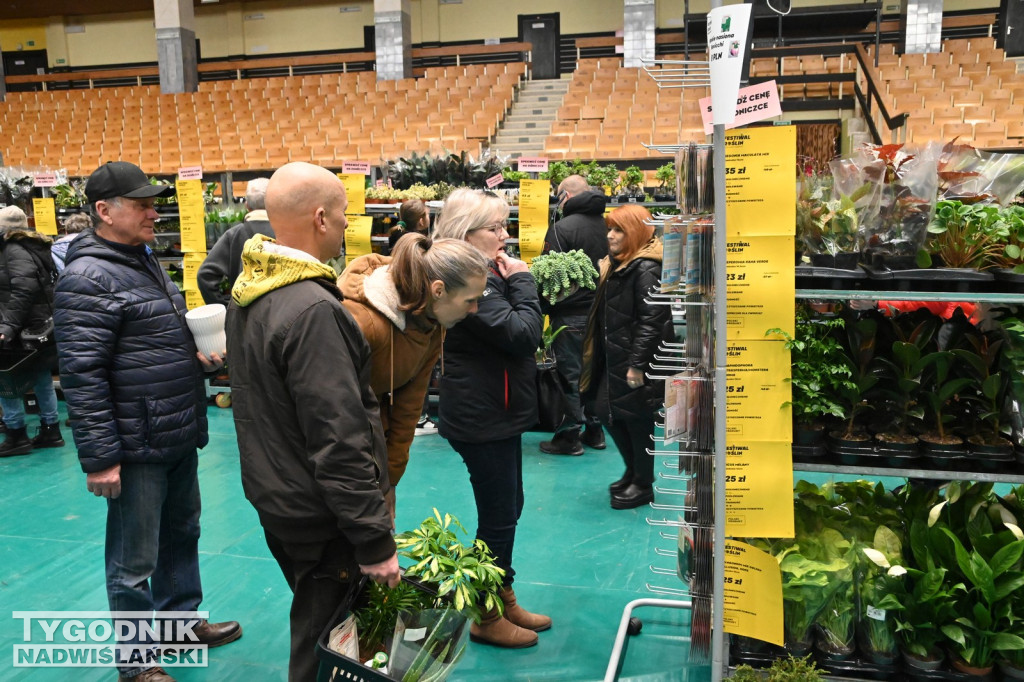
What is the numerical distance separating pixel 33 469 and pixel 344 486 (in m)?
3.99

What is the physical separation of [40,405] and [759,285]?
4.94 metres

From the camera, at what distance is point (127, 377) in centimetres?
237

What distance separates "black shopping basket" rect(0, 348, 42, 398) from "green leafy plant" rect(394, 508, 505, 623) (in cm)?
412

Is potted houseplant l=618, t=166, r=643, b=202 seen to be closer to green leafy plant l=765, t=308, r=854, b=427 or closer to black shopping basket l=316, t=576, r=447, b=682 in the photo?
green leafy plant l=765, t=308, r=854, b=427

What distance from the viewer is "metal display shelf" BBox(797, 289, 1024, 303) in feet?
5.94

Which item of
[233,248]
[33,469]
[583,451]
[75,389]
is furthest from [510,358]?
[33,469]

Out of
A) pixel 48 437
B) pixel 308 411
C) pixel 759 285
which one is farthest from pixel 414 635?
pixel 48 437

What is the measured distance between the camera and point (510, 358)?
255 cm

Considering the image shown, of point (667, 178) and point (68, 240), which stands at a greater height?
point (667, 178)

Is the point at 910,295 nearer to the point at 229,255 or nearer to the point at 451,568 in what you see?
the point at 451,568

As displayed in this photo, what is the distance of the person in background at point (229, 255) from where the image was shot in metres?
4.73

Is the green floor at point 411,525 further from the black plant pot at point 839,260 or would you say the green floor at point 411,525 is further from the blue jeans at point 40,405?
the black plant pot at point 839,260

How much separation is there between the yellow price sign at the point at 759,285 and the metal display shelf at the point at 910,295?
0.21 ft

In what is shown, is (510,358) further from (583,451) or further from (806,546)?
(583,451)
